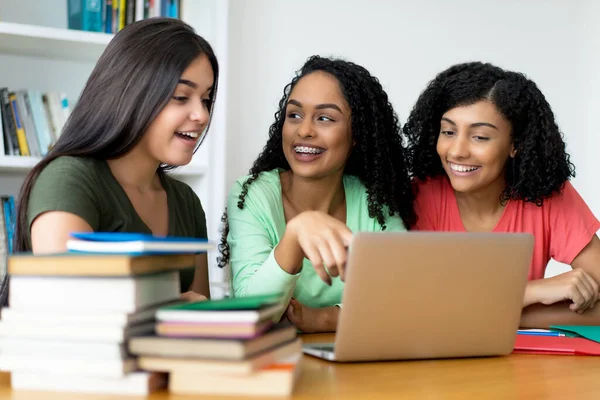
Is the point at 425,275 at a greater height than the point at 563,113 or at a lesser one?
lesser

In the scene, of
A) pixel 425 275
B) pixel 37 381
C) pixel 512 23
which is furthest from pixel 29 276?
pixel 512 23

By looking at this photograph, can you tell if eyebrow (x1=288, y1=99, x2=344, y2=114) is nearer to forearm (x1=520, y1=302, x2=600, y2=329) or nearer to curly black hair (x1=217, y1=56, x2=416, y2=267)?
curly black hair (x1=217, y1=56, x2=416, y2=267)

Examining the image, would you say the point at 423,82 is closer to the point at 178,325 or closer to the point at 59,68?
→ the point at 59,68

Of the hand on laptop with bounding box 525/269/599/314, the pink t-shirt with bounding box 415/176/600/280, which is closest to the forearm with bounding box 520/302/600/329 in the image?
the hand on laptop with bounding box 525/269/599/314

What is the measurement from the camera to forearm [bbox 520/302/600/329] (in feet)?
5.45

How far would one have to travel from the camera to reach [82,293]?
2.92 feet

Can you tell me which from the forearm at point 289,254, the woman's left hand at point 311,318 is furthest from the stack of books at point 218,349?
the woman's left hand at point 311,318

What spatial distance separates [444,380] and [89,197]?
2.37ft

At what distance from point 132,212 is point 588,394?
907 mm

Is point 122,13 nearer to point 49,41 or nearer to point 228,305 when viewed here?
point 49,41

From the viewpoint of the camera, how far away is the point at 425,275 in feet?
3.62

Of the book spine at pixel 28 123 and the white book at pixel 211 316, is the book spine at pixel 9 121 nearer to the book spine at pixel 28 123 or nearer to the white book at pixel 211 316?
the book spine at pixel 28 123

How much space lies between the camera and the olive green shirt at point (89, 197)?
1.33 metres

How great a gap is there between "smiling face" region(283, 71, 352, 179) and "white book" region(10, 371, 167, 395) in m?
1.09
